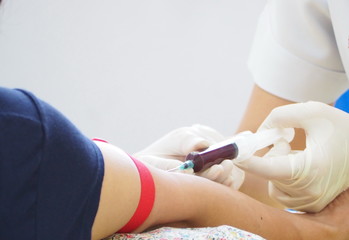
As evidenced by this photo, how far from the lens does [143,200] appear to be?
2.13 feet

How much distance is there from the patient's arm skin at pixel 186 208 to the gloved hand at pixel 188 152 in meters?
0.07

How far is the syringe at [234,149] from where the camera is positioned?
0.85 m

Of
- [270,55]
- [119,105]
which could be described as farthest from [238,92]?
[270,55]

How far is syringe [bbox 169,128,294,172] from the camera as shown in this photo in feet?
2.79

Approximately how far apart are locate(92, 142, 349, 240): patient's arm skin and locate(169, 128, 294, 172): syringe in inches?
2.1

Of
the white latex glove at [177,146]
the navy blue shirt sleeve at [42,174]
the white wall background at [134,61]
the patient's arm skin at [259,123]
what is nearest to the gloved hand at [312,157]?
the white latex glove at [177,146]

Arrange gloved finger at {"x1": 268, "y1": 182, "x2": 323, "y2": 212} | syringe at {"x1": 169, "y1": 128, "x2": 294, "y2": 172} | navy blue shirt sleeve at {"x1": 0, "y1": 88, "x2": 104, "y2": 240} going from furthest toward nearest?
1. gloved finger at {"x1": 268, "y1": 182, "x2": 323, "y2": 212}
2. syringe at {"x1": 169, "y1": 128, "x2": 294, "y2": 172}
3. navy blue shirt sleeve at {"x1": 0, "y1": 88, "x2": 104, "y2": 240}

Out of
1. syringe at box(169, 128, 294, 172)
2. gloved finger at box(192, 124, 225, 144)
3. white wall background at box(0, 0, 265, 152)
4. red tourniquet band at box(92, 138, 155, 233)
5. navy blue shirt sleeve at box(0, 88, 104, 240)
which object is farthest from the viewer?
white wall background at box(0, 0, 265, 152)

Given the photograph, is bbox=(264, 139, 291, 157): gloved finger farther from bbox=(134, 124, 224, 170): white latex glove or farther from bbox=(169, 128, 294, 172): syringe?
bbox=(134, 124, 224, 170): white latex glove

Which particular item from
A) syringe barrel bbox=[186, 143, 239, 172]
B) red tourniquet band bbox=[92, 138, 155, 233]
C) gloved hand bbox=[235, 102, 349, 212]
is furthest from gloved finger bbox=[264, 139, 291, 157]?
red tourniquet band bbox=[92, 138, 155, 233]

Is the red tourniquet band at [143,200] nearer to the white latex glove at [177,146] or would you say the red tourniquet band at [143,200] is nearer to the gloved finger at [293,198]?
the white latex glove at [177,146]

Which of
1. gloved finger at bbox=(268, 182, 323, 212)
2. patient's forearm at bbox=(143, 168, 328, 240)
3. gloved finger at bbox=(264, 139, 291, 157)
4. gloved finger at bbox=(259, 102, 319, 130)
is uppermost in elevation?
gloved finger at bbox=(259, 102, 319, 130)

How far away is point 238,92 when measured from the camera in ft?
6.32

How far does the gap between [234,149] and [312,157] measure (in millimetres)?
164
